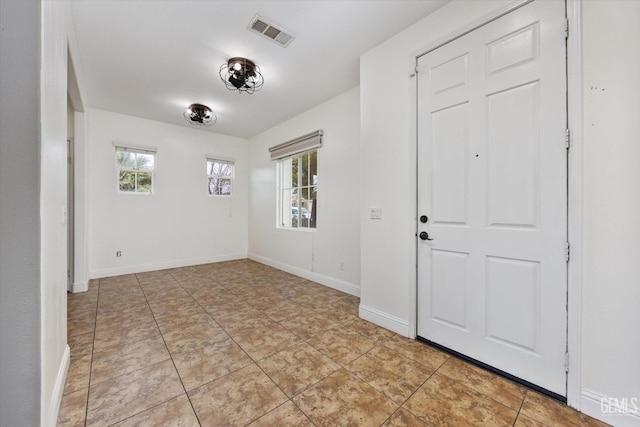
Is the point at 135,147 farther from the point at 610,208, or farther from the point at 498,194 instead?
the point at 610,208

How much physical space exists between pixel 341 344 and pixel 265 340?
649mm

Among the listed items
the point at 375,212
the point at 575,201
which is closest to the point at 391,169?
the point at 375,212

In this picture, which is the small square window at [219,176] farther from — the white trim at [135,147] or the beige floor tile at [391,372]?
the beige floor tile at [391,372]

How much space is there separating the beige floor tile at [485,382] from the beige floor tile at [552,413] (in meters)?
0.04

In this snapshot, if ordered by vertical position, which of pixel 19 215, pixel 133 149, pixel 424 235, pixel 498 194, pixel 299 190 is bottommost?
pixel 424 235

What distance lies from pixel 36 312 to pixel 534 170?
2582mm

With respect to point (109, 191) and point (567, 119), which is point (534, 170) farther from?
point (109, 191)

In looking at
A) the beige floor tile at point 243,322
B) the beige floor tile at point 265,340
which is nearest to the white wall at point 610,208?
the beige floor tile at point 265,340

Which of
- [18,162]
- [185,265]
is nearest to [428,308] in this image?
[18,162]

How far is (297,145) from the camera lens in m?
4.16

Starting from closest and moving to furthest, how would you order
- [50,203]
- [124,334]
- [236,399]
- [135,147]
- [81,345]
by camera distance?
1. [50,203]
2. [236,399]
3. [81,345]
4. [124,334]
5. [135,147]

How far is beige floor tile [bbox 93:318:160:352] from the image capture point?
2072 millimetres

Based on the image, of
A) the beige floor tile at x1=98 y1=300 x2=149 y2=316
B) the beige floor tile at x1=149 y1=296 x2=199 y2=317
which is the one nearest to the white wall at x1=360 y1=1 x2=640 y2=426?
the beige floor tile at x1=149 y1=296 x2=199 y2=317

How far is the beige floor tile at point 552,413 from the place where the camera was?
1.31m
